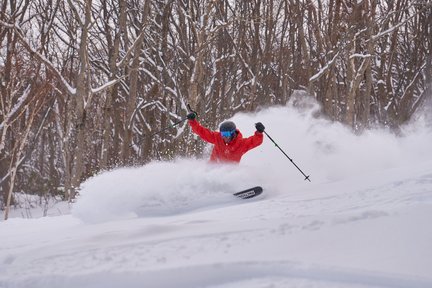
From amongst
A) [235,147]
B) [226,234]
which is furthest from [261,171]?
[226,234]

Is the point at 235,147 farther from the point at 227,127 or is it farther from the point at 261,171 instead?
the point at 261,171

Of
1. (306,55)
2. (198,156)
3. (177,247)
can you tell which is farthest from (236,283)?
(306,55)

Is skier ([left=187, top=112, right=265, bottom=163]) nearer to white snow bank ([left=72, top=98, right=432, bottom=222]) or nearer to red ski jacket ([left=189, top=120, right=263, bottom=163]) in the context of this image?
red ski jacket ([left=189, top=120, right=263, bottom=163])

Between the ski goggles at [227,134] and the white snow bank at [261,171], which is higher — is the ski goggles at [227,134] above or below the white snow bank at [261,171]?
above

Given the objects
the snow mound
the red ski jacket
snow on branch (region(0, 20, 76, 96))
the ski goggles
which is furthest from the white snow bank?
snow on branch (region(0, 20, 76, 96))

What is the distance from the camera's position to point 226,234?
4184 mm

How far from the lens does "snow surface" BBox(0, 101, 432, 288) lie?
10.7 feet

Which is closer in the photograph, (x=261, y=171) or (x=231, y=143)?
(x=261, y=171)

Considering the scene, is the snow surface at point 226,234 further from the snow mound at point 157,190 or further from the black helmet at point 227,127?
the black helmet at point 227,127

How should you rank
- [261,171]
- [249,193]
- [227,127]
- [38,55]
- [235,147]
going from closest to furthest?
[249,193] → [261,171] → [227,127] → [235,147] → [38,55]

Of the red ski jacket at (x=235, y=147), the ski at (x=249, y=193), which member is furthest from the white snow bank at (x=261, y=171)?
the red ski jacket at (x=235, y=147)

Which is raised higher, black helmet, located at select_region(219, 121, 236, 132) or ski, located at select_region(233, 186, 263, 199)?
black helmet, located at select_region(219, 121, 236, 132)

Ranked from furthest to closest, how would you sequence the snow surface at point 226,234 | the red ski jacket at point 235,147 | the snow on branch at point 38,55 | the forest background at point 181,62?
the forest background at point 181,62 → the snow on branch at point 38,55 → the red ski jacket at point 235,147 → the snow surface at point 226,234

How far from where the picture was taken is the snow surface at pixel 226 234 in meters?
3.27
